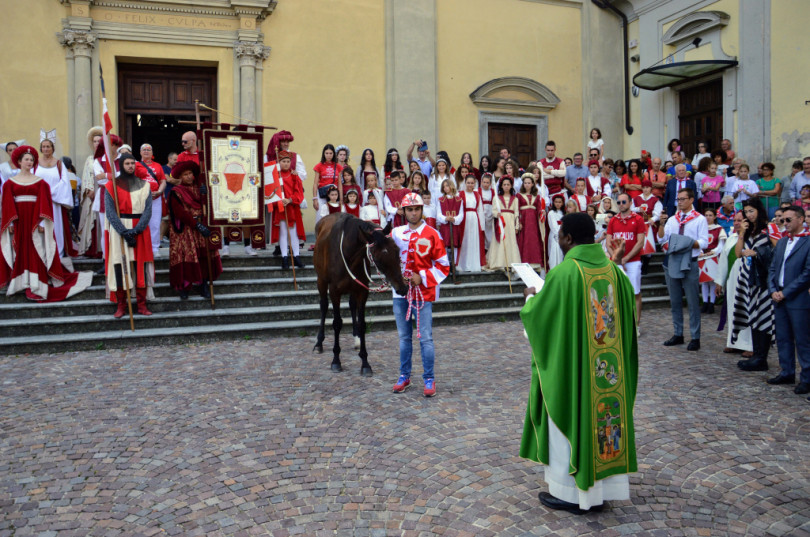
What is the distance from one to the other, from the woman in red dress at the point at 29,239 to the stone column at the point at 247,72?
5641 mm

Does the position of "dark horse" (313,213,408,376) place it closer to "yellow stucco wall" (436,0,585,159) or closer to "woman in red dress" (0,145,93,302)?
"woman in red dress" (0,145,93,302)

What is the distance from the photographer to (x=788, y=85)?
13.3 meters

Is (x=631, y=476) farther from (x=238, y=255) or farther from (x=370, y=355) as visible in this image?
(x=238, y=255)

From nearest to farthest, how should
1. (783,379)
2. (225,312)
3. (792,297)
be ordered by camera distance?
(792,297) → (783,379) → (225,312)

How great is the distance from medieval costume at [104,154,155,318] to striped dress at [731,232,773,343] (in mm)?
7975

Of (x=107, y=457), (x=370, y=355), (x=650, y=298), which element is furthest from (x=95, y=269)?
(x=650, y=298)

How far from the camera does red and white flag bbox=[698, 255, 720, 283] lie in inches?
406

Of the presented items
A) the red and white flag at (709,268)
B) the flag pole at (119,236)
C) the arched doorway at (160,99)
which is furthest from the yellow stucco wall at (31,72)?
the red and white flag at (709,268)

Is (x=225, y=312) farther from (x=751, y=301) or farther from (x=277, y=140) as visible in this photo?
(x=751, y=301)

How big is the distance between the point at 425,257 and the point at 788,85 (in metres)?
11.5

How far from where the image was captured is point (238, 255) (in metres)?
10.8

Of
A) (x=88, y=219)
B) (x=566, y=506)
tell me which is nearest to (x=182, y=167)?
(x=88, y=219)

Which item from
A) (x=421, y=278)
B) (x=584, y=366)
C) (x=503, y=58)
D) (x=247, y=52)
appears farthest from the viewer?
(x=503, y=58)

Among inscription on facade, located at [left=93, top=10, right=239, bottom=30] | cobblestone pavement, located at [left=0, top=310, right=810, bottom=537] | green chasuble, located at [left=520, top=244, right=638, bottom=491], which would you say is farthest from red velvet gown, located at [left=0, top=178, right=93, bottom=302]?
green chasuble, located at [left=520, top=244, right=638, bottom=491]
